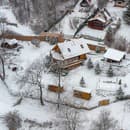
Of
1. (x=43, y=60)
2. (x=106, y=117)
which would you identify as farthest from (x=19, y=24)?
(x=106, y=117)

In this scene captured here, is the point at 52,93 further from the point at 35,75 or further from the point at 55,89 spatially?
the point at 35,75

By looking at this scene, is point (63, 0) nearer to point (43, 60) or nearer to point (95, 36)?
point (95, 36)

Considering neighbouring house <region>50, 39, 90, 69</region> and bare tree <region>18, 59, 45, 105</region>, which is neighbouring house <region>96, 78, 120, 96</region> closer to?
neighbouring house <region>50, 39, 90, 69</region>

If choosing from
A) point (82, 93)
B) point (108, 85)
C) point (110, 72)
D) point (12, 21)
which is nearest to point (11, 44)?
point (12, 21)

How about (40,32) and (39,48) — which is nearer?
(39,48)

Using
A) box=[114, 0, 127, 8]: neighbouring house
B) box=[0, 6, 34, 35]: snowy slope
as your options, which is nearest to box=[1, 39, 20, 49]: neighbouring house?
box=[0, 6, 34, 35]: snowy slope

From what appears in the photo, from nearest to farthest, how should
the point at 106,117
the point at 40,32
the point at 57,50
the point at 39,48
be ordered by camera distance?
the point at 106,117, the point at 57,50, the point at 39,48, the point at 40,32
